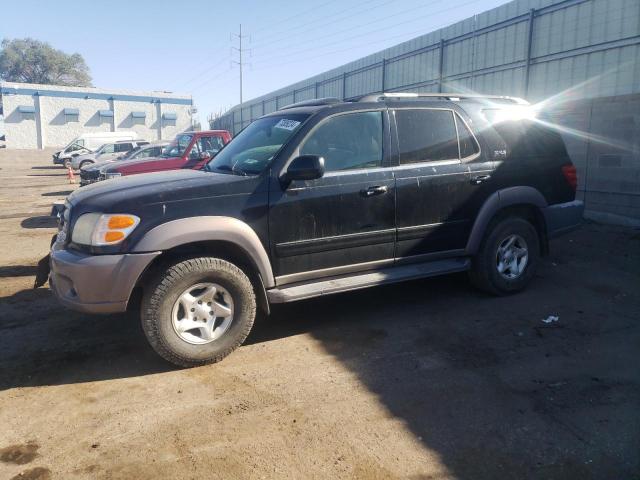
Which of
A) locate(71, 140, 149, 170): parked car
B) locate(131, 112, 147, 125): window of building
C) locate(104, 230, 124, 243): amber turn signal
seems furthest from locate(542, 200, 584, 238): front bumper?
locate(131, 112, 147, 125): window of building

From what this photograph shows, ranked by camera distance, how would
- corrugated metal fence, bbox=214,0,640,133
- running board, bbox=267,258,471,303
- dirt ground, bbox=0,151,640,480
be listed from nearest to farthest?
dirt ground, bbox=0,151,640,480
running board, bbox=267,258,471,303
corrugated metal fence, bbox=214,0,640,133

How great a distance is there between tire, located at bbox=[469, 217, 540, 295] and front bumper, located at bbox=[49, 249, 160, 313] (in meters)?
3.29

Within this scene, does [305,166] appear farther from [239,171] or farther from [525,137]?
[525,137]

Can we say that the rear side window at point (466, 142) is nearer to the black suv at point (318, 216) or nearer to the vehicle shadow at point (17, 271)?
the black suv at point (318, 216)

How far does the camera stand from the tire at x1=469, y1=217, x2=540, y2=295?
5.12 metres

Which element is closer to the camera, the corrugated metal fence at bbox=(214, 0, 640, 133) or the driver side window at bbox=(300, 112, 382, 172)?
the driver side window at bbox=(300, 112, 382, 172)

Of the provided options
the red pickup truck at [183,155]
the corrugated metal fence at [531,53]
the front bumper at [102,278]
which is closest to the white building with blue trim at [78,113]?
the corrugated metal fence at [531,53]

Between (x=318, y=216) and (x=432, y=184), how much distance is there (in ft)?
4.01

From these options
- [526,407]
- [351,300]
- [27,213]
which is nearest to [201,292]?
[351,300]

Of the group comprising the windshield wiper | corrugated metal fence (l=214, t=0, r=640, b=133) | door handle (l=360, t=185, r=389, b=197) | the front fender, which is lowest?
the front fender

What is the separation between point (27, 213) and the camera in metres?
12.2

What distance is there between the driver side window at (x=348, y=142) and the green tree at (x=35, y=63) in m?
79.4

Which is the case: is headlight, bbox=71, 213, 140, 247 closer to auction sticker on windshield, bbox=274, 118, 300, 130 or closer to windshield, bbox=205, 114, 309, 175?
windshield, bbox=205, 114, 309, 175

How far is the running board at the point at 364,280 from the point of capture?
406cm
